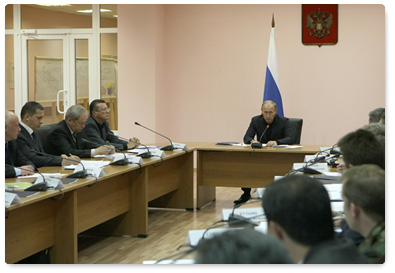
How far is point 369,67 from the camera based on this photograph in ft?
23.4

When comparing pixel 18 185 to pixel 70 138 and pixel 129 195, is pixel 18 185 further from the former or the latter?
pixel 70 138

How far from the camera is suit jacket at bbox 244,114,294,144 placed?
5.82m

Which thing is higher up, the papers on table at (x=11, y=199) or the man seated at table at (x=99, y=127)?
the man seated at table at (x=99, y=127)

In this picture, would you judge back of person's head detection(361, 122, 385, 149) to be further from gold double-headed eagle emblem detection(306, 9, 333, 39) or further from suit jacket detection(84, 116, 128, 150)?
gold double-headed eagle emblem detection(306, 9, 333, 39)

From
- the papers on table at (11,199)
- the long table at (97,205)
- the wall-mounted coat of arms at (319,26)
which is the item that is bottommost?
the long table at (97,205)

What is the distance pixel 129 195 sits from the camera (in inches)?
179

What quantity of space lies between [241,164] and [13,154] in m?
2.17

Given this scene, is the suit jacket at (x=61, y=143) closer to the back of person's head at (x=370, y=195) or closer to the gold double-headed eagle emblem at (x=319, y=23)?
the back of person's head at (x=370, y=195)

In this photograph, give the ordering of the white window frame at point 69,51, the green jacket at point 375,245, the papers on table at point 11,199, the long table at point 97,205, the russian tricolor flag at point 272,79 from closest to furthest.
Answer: the green jacket at point 375,245
the papers on table at point 11,199
the long table at point 97,205
the russian tricolor flag at point 272,79
the white window frame at point 69,51

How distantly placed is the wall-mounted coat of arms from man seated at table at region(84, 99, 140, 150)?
111 inches

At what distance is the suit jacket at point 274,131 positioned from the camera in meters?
5.82

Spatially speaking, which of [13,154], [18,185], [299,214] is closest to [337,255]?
[299,214]

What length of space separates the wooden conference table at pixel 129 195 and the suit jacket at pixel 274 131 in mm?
302

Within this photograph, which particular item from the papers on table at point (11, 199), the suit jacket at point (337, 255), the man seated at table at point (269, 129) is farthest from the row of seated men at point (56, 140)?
the suit jacket at point (337, 255)
